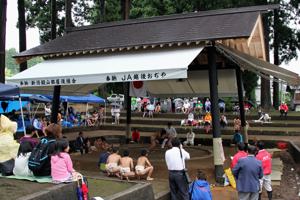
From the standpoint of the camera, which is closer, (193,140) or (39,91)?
(39,91)

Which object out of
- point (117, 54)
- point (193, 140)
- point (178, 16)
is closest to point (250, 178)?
point (117, 54)

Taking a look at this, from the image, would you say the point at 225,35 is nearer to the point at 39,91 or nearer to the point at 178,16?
the point at 178,16

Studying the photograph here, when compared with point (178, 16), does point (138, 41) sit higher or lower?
lower

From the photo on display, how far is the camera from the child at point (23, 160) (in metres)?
7.32

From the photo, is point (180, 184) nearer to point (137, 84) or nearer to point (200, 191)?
point (200, 191)

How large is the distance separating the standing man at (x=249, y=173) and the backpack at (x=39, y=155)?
147 inches

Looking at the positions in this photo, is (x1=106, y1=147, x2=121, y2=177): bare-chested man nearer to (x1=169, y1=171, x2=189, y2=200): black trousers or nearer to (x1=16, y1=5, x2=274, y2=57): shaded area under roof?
(x1=169, y1=171, x2=189, y2=200): black trousers

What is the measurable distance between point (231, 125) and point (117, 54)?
12.8 metres

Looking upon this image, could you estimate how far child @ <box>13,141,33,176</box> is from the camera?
24.0ft

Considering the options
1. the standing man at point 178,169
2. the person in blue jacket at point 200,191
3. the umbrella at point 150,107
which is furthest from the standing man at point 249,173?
the umbrella at point 150,107

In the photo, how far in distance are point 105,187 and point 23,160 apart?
1.70 m

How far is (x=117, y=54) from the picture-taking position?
1196 cm

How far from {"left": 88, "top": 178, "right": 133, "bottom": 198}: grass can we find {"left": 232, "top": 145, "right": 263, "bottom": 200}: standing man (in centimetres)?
222

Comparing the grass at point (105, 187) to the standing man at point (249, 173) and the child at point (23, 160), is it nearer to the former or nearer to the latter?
the child at point (23, 160)
